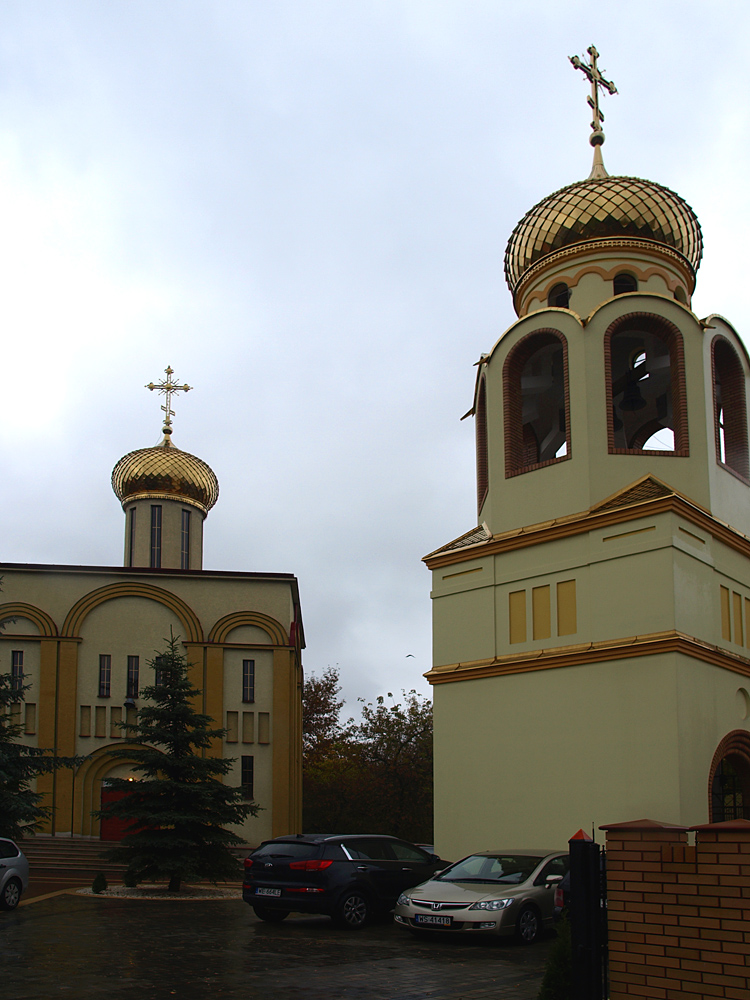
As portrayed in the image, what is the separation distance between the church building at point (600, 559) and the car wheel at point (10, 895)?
24.6 ft

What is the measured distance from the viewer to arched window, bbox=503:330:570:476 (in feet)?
Result: 65.3

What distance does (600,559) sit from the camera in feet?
57.6

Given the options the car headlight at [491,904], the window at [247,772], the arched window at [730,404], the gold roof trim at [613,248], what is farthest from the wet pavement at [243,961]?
the window at [247,772]

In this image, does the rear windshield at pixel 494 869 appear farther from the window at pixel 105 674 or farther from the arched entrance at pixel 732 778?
the window at pixel 105 674

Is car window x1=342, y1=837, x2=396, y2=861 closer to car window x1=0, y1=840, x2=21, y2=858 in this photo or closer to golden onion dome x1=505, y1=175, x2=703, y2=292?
car window x1=0, y1=840, x2=21, y2=858

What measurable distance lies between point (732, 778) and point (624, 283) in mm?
Answer: 9866

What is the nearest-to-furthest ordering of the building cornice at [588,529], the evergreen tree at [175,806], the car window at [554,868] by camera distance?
the car window at [554,868]
the building cornice at [588,529]
the evergreen tree at [175,806]

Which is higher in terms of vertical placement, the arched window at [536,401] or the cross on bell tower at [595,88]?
the cross on bell tower at [595,88]

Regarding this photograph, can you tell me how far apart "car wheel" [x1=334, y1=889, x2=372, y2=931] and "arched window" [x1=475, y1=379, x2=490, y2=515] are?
9.38m

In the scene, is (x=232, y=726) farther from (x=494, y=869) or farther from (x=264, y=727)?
(x=494, y=869)

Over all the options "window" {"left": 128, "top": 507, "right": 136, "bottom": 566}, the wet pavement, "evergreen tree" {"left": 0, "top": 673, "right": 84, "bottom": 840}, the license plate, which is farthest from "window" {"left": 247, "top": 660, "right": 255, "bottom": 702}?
the license plate

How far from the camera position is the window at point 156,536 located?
34969mm

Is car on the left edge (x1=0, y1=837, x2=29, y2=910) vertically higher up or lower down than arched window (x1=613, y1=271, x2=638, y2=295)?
lower down

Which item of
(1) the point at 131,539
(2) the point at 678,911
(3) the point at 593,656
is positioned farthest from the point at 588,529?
(1) the point at 131,539
